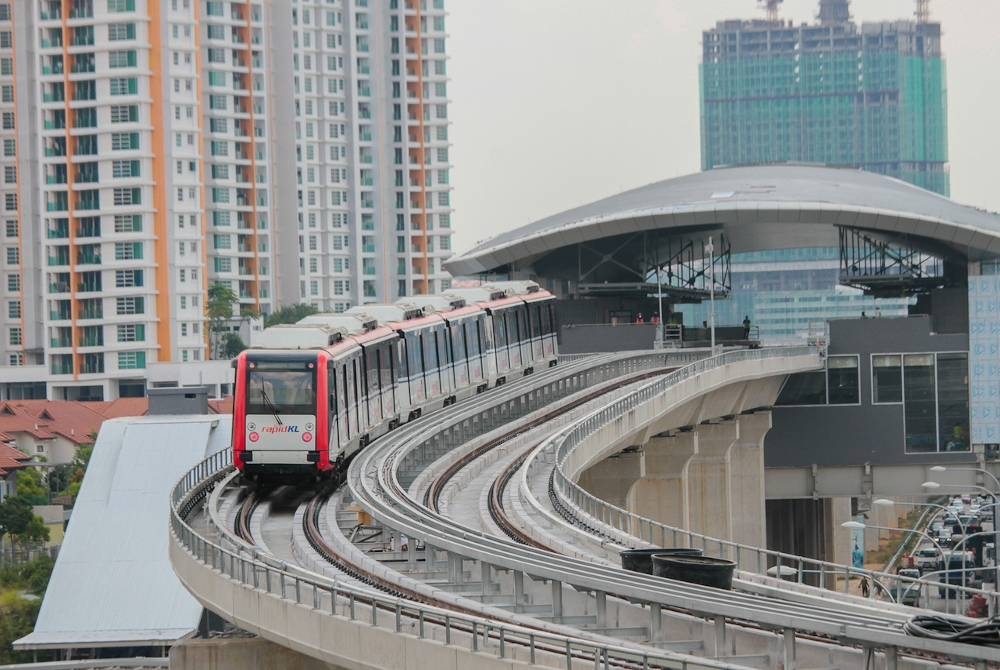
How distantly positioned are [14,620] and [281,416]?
48.5 meters

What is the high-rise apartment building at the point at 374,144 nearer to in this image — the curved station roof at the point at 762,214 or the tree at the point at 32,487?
the tree at the point at 32,487

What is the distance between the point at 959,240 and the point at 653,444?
75.7ft

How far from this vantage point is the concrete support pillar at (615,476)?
210 ft

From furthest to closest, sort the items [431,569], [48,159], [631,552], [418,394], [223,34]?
[223,34]
[48,159]
[418,394]
[431,569]
[631,552]

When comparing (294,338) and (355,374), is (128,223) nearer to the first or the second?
(355,374)

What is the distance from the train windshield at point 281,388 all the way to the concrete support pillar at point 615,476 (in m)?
23.5

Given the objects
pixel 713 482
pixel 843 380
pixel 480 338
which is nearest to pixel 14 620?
pixel 713 482

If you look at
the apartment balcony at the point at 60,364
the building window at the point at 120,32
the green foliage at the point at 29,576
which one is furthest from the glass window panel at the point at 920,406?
the apartment balcony at the point at 60,364

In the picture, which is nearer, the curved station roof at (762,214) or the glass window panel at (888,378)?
the glass window panel at (888,378)

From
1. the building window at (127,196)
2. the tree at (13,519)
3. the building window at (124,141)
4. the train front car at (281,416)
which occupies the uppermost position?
the building window at (124,141)

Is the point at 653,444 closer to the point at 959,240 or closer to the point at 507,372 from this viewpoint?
the point at 507,372

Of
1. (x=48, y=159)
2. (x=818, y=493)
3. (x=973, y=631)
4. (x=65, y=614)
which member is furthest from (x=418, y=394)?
(x=48, y=159)

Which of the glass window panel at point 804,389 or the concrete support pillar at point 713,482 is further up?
the glass window panel at point 804,389

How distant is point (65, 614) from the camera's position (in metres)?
75.1
